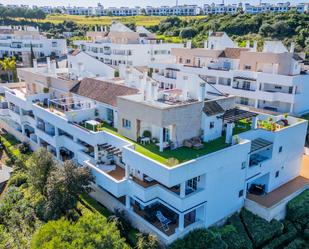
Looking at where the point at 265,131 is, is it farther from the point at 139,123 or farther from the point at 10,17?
the point at 10,17

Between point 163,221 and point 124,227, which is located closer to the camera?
point 163,221

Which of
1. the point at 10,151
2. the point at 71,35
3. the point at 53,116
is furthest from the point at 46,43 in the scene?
the point at 53,116

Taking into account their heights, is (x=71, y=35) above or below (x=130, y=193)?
above

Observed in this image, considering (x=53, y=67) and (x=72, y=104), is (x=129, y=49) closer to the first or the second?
(x=53, y=67)

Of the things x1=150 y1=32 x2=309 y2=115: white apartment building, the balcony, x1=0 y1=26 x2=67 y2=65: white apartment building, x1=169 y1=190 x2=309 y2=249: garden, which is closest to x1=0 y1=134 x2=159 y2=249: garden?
the balcony

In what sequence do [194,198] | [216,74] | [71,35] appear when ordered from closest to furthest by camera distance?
[194,198]
[216,74]
[71,35]

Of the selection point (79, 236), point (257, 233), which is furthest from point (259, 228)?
point (79, 236)
